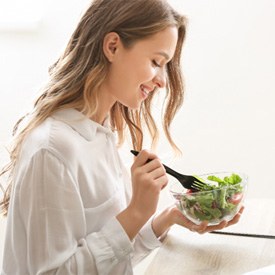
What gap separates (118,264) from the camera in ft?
3.99

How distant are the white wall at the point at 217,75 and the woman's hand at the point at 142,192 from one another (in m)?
1.11

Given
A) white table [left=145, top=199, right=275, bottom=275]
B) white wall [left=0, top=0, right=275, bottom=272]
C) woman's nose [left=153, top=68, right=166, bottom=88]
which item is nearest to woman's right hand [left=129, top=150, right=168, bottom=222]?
white table [left=145, top=199, right=275, bottom=275]

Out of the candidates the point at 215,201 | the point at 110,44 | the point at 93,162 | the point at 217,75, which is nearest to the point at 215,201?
the point at 215,201

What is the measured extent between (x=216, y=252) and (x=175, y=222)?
0.50 feet

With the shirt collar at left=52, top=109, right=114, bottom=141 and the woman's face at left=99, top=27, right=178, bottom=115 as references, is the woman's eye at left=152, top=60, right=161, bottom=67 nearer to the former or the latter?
the woman's face at left=99, top=27, right=178, bottom=115

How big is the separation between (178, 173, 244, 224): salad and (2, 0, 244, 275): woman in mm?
32

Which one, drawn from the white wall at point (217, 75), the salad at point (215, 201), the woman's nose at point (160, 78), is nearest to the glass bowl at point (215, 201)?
the salad at point (215, 201)

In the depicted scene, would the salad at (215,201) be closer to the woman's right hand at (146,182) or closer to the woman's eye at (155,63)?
the woman's right hand at (146,182)

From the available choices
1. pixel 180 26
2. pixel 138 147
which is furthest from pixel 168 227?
pixel 180 26

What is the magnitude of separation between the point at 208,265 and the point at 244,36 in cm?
126

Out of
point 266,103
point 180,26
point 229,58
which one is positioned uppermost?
point 180,26

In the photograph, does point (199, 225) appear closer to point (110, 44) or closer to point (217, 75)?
point (110, 44)

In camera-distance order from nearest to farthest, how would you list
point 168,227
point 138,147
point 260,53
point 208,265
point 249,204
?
point 208,265 → point 168,227 → point 249,204 → point 138,147 → point 260,53

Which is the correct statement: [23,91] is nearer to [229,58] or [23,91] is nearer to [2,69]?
[2,69]
